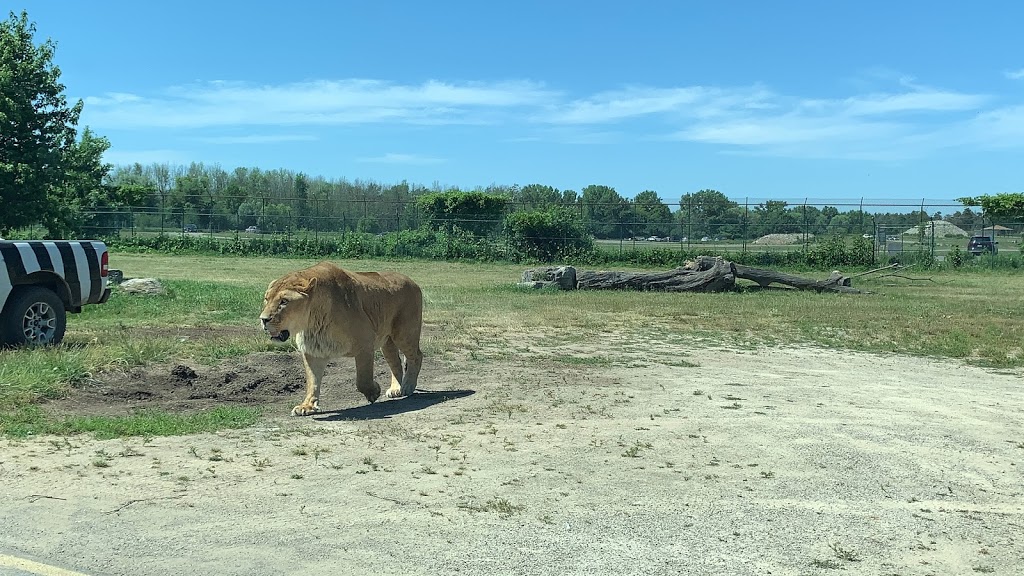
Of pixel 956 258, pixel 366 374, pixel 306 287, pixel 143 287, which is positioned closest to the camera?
pixel 306 287

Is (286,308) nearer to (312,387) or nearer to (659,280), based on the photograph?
(312,387)

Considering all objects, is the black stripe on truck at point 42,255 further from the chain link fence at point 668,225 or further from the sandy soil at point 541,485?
the chain link fence at point 668,225

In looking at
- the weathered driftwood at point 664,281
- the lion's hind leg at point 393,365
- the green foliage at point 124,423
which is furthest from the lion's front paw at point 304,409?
the weathered driftwood at point 664,281

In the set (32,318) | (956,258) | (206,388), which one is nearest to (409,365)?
(206,388)

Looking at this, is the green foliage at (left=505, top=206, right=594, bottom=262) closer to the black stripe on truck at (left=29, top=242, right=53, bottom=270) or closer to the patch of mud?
the black stripe on truck at (left=29, top=242, right=53, bottom=270)

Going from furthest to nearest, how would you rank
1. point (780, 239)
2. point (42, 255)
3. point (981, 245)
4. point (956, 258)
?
point (981, 245) → point (780, 239) → point (956, 258) → point (42, 255)

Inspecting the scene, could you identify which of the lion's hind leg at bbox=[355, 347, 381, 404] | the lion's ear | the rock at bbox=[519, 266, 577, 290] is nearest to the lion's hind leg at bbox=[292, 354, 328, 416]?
the lion's hind leg at bbox=[355, 347, 381, 404]

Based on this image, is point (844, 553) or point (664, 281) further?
Result: point (664, 281)

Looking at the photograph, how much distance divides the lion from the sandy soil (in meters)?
0.37

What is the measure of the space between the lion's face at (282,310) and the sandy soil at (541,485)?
90 cm

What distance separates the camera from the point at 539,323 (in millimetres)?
17750

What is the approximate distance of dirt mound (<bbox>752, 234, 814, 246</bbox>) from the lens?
42.2m

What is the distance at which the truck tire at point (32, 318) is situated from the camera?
491 inches

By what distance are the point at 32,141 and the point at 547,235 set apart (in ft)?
74.8
